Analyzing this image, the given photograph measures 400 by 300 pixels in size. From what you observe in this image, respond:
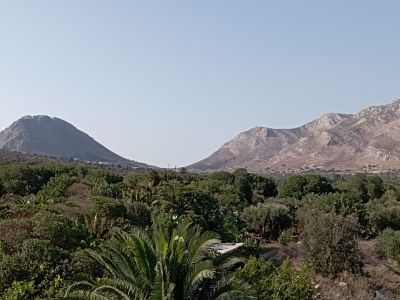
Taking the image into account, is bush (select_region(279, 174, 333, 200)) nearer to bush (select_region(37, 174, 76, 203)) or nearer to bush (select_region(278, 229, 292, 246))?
bush (select_region(278, 229, 292, 246))

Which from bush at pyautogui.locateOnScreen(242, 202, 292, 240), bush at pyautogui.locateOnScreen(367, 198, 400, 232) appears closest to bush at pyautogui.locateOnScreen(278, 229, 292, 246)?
bush at pyautogui.locateOnScreen(242, 202, 292, 240)

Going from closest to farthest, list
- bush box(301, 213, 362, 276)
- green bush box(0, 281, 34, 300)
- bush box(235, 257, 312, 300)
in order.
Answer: green bush box(0, 281, 34, 300) → bush box(235, 257, 312, 300) → bush box(301, 213, 362, 276)

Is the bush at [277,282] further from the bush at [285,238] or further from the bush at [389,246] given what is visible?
the bush at [285,238]

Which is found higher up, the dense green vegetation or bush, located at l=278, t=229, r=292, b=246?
the dense green vegetation

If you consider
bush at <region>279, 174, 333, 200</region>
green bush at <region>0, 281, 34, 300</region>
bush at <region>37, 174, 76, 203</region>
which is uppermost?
bush at <region>37, 174, 76, 203</region>

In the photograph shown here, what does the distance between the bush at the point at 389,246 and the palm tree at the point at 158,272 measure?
14.6 meters

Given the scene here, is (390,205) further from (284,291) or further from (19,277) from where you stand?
(19,277)

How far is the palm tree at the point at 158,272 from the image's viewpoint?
9211 millimetres

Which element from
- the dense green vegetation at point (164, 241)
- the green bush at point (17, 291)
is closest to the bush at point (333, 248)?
the dense green vegetation at point (164, 241)

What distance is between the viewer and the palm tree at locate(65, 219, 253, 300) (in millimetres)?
9211

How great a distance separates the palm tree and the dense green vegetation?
0.02 meters

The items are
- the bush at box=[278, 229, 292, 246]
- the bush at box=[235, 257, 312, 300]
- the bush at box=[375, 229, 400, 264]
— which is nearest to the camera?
the bush at box=[235, 257, 312, 300]

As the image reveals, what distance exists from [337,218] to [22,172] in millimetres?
27313

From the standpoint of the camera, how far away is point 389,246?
22.6m
